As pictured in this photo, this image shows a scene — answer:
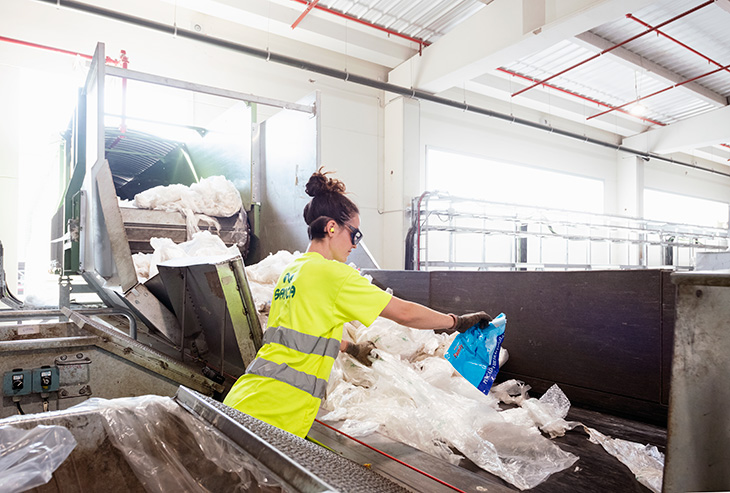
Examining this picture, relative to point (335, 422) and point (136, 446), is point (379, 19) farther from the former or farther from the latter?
point (136, 446)

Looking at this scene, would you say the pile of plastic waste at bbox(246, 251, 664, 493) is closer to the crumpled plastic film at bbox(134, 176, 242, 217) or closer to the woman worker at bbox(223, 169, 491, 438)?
the woman worker at bbox(223, 169, 491, 438)

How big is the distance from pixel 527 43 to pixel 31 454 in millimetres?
6015

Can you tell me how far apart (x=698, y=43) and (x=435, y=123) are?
383 cm

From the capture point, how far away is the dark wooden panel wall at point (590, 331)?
1798 millimetres

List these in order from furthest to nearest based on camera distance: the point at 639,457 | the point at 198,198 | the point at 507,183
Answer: the point at 507,183
the point at 198,198
the point at 639,457

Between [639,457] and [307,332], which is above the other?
[307,332]

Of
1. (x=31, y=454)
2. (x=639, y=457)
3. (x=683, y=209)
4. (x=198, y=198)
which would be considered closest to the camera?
(x=31, y=454)

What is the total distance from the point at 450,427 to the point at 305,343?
1.79ft

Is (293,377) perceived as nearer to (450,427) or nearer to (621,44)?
(450,427)

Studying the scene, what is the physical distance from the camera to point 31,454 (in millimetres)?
898

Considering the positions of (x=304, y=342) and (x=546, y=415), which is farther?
(x=546, y=415)

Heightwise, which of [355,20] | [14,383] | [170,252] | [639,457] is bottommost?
[639,457]

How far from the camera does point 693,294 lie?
0.67 meters

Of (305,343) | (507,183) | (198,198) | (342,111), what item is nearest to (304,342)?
(305,343)
